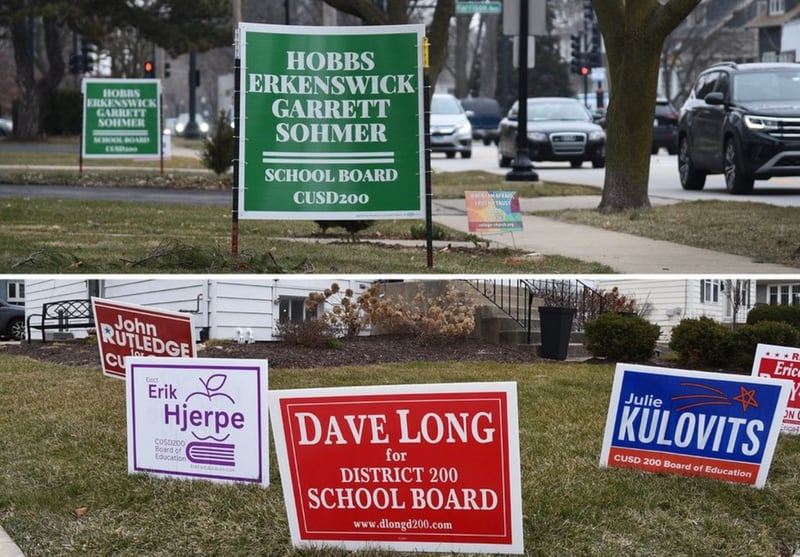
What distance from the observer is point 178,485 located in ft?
20.8

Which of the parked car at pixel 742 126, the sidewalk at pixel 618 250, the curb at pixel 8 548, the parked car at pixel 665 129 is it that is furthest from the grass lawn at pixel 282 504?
the parked car at pixel 665 129

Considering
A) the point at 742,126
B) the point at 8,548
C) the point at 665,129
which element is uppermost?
the point at 665,129

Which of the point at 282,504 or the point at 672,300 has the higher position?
the point at 672,300

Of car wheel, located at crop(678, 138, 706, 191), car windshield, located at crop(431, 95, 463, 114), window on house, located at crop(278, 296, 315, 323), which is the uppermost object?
car windshield, located at crop(431, 95, 463, 114)

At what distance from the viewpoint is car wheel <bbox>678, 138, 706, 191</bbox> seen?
1875 centimetres

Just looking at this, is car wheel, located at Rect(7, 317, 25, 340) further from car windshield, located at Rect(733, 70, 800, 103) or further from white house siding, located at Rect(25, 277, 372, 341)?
car windshield, located at Rect(733, 70, 800, 103)

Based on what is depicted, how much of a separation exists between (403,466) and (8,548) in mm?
1798

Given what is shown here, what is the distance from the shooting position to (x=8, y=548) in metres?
5.62

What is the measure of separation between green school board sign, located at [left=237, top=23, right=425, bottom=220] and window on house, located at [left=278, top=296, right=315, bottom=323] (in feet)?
3.70

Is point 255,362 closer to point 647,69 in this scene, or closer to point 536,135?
point 647,69

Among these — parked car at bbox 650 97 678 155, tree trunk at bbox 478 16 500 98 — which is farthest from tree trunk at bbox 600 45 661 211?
tree trunk at bbox 478 16 500 98

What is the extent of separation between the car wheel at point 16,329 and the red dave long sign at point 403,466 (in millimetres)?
4413

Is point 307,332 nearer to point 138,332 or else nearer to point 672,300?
point 138,332

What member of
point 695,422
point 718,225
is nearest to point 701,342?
point 695,422
